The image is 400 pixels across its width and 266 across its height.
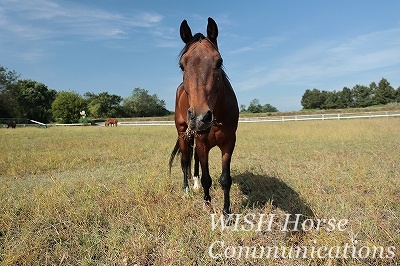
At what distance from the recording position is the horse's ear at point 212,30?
11.2 ft

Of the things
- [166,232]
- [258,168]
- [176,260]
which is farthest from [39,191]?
[258,168]

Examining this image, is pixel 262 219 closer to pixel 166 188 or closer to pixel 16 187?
pixel 166 188

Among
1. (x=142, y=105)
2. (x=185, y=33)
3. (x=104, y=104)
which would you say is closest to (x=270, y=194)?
(x=185, y=33)

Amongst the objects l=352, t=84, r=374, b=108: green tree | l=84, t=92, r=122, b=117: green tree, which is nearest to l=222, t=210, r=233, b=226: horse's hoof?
l=84, t=92, r=122, b=117: green tree

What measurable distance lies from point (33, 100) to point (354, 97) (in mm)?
102472

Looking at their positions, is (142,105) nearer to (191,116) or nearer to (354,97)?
(354,97)

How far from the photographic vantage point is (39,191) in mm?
4742

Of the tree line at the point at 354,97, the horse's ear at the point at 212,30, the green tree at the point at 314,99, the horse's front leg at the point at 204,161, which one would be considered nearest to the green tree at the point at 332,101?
the tree line at the point at 354,97

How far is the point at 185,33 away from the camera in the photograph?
3.56 metres

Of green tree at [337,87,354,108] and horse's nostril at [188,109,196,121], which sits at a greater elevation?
green tree at [337,87,354,108]

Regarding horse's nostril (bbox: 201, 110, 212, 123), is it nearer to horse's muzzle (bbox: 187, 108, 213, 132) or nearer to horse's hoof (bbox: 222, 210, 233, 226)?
horse's muzzle (bbox: 187, 108, 213, 132)

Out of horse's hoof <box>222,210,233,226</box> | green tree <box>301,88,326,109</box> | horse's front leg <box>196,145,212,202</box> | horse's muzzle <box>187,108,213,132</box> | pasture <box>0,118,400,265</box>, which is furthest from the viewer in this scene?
green tree <box>301,88,326,109</box>

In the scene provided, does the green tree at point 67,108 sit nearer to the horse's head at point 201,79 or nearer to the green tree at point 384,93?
the horse's head at point 201,79

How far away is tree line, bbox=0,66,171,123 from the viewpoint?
173 ft
